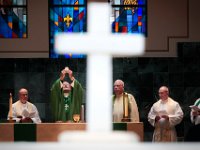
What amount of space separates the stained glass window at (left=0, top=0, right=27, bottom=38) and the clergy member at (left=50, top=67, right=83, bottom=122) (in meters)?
3.04

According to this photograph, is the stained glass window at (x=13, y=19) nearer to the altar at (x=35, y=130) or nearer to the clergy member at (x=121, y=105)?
the clergy member at (x=121, y=105)

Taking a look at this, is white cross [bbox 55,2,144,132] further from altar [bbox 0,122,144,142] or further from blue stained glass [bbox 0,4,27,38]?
blue stained glass [bbox 0,4,27,38]

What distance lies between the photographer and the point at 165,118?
304 inches

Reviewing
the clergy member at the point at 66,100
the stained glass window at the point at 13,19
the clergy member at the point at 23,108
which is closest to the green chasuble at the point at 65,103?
the clergy member at the point at 66,100

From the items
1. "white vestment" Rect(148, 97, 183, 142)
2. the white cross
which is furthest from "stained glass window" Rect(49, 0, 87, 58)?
the white cross

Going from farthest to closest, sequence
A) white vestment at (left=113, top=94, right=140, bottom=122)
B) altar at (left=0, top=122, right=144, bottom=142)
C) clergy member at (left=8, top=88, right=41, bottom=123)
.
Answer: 1. clergy member at (left=8, top=88, right=41, bottom=123)
2. white vestment at (left=113, top=94, right=140, bottom=122)
3. altar at (left=0, top=122, right=144, bottom=142)

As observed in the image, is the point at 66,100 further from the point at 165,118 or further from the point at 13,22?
the point at 13,22

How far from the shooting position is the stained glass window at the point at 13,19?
9938mm

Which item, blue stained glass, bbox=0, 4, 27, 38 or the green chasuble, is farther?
blue stained glass, bbox=0, 4, 27, 38

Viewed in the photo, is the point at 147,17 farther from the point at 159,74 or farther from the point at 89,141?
the point at 89,141

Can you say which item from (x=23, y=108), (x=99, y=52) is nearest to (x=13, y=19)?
(x=23, y=108)

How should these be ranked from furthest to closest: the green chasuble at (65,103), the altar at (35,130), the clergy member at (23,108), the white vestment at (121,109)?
1. the clergy member at (23,108)
2. the white vestment at (121,109)
3. the green chasuble at (65,103)
4. the altar at (35,130)

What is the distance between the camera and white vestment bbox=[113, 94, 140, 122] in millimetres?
7461

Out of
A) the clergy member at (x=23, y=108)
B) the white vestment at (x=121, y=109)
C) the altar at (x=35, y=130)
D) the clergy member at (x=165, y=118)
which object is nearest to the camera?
the altar at (x=35, y=130)
